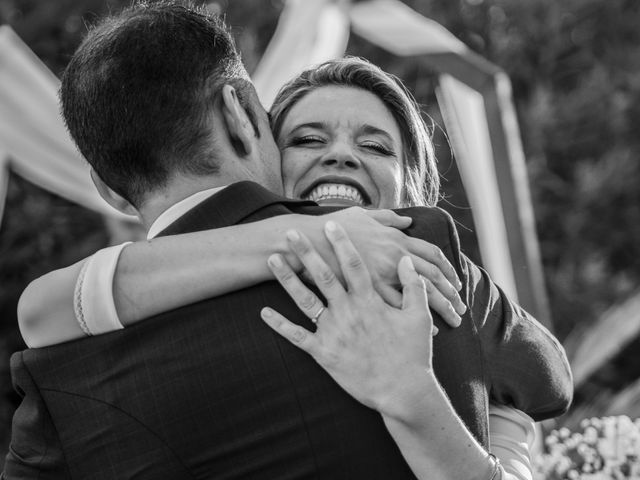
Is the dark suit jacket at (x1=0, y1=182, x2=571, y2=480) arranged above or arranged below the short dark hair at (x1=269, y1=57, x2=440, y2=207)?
above

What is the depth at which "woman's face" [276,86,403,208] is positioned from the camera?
9.50 ft

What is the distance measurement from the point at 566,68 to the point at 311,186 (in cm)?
696

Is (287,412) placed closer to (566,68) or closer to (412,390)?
(412,390)

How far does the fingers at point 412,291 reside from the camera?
1.98 metres

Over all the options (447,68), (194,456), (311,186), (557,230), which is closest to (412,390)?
(194,456)

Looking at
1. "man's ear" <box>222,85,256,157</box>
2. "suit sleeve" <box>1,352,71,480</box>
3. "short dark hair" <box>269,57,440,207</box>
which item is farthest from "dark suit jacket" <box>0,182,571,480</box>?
"short dark hair" <box>269,57,440,207</box>

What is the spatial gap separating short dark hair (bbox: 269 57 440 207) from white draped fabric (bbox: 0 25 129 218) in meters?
3.37

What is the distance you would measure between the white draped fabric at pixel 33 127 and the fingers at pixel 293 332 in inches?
179

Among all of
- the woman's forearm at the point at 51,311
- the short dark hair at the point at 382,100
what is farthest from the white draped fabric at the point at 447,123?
the woman's forearm at the point at 51,311

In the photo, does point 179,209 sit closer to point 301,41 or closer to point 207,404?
point 207,404

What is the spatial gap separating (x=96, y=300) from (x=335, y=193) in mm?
1014

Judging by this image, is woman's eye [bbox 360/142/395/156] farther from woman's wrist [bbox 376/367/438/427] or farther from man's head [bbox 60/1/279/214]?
woman's wrist [bbox 376/367/438/427]

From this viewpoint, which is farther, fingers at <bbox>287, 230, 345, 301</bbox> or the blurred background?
the blurred background

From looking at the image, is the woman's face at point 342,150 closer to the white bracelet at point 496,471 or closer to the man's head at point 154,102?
the man's head at point 154,102
